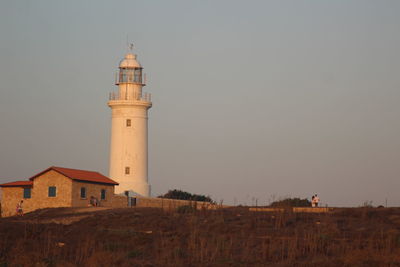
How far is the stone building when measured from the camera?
145ft

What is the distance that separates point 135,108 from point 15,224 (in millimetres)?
21950

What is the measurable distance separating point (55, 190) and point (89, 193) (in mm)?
2069

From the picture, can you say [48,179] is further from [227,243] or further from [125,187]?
[227,243]

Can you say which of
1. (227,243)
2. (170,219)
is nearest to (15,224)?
(170,219)

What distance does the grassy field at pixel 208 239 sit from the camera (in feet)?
80.1

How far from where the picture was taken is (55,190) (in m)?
44.7

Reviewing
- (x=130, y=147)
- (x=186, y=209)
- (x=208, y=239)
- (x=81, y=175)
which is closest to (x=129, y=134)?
(x=130, y=147)

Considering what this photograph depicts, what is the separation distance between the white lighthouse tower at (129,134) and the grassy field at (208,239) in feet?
55.9

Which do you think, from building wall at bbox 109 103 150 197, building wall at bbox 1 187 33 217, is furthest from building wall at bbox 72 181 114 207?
building wall at bbox 109 103 150 197

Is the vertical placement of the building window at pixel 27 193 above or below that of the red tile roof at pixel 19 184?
below

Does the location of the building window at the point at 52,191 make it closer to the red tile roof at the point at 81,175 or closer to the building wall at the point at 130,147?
the red tile roof at the point at 81,175

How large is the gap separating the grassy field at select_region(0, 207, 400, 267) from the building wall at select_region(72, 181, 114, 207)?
911 cm

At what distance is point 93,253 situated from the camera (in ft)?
83.5

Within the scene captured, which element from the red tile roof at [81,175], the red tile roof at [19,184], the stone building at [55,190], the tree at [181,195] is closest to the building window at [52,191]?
the stone building at [55,190]
